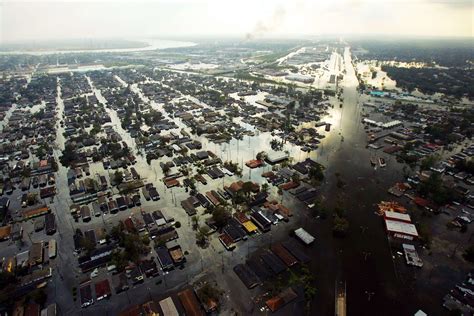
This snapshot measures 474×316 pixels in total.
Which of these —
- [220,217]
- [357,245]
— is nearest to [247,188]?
[220,217]

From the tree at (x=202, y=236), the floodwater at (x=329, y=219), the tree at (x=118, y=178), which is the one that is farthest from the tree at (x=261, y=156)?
the tree at (x=118, y=178)

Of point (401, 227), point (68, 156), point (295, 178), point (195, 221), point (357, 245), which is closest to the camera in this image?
point (357, 245)

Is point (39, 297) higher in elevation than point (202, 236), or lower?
lower

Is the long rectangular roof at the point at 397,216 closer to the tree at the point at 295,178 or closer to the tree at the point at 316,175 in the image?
the tree at the point at 316,175

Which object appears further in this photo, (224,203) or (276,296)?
(224,203)

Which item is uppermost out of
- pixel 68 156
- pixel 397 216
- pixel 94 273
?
pixel 68 156

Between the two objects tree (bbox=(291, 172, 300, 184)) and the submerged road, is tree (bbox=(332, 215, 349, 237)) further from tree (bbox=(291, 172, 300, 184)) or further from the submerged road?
tree (bbox=(291, 172, 300, 184))

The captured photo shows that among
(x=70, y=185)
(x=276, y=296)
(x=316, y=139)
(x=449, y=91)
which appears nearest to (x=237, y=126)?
(x=316, y=139)

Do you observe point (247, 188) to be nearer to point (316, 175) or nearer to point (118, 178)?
point (316, 175)

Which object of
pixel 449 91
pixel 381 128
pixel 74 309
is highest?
pixel 449 91

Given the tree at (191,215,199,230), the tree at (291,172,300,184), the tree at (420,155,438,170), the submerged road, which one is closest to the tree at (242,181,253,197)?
the tree at (291,172,300,184)

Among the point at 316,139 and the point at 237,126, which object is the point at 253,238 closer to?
the point at 316,139
